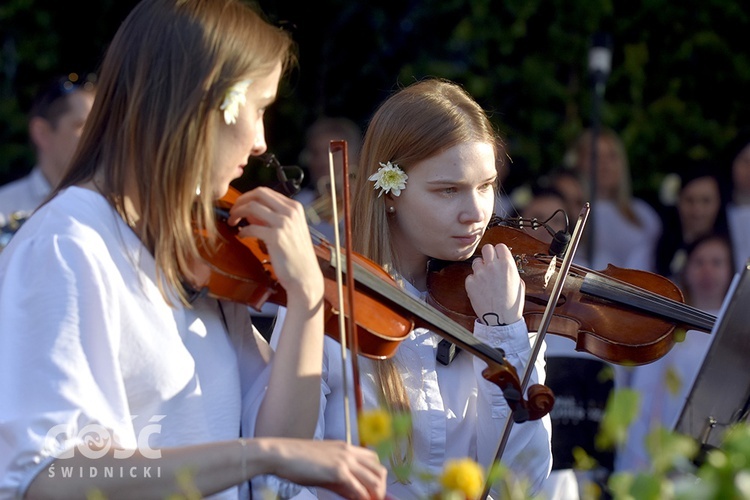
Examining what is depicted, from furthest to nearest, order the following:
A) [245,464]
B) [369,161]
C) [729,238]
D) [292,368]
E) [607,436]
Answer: [729,238], [369,161], [292,368], [245,464], [607,436]

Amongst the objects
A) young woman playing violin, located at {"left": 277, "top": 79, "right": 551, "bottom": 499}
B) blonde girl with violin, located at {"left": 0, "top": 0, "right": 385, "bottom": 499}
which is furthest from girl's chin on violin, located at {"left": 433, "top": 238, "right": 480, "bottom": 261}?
blonde girl with violin, located at {"left": 0, "top": 0, "right": 385, "bottom": 499}

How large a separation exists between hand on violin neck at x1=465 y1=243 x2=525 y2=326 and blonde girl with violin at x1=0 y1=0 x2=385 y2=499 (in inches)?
24.3

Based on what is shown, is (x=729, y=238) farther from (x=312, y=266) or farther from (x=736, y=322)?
(x=312, y=266)

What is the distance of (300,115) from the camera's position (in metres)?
5.84

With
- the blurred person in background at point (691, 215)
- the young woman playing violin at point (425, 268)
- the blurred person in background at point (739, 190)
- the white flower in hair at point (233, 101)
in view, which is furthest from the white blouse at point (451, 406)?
the blurred person in background at point (739, 190)

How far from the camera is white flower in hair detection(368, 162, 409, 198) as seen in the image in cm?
247

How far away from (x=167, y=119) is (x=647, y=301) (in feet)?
4.30

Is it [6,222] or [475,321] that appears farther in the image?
[6,222]

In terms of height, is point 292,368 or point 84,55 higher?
point 292,368

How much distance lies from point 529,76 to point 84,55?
7.78 ft

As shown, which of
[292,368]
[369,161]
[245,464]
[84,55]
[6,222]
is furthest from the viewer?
[84,55]

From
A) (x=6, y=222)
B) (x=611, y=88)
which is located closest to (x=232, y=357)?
(x=6, y=222)

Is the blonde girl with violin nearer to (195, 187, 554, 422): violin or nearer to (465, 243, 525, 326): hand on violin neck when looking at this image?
(195, 187, 554, 422): violin

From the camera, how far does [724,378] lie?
6.28ft
